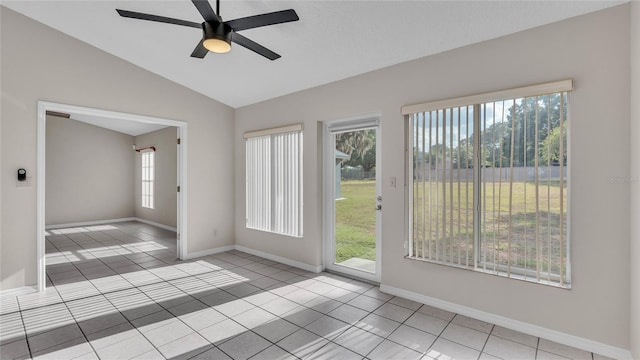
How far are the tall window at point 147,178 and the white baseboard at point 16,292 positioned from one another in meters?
4.78

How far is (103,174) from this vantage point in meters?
8.01

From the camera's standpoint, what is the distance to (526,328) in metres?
2.44

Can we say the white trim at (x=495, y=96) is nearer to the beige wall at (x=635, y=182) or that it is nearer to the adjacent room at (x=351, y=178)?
the adjacent room at (x=351, y=178)

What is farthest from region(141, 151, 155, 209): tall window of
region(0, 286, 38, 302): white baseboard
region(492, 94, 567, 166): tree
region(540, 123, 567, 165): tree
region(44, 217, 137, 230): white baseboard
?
region(540, 123, 567, 165): tree

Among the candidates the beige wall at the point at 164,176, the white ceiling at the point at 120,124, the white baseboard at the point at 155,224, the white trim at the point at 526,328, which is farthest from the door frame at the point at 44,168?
the white trim at the point at 526,328

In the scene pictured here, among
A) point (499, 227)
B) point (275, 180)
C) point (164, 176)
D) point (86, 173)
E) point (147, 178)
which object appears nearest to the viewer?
point (499, 227)

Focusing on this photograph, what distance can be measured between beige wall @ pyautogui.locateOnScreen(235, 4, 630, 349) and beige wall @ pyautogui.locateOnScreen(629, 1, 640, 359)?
0.04 m

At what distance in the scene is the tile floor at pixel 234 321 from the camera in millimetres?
2201

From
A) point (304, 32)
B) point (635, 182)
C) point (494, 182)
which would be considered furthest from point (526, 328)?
point (304, 32)

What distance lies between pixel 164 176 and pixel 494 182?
7.20 m

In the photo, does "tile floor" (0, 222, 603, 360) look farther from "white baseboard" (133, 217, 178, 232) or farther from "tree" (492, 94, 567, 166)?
"white baseboard" (133, 217, 178, 232)

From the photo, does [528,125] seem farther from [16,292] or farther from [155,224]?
[155,224]

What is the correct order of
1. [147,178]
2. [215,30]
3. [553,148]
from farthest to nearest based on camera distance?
[147,178]
[553,148]
[215,30]

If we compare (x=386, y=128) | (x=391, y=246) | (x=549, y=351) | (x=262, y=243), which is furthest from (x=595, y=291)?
(x=262, y=243)
